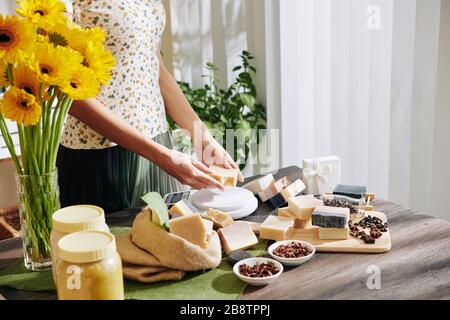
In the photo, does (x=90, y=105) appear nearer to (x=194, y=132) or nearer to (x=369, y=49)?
(x=194, y=132)

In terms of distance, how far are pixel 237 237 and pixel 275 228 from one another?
0.09 m

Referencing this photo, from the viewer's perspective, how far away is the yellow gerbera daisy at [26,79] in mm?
1084

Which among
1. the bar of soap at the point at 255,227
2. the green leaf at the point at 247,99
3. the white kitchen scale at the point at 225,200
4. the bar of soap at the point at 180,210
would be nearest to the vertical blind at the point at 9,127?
the green leaf at the point at 247,99

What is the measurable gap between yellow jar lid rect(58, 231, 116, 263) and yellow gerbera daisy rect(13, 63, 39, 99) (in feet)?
0.98

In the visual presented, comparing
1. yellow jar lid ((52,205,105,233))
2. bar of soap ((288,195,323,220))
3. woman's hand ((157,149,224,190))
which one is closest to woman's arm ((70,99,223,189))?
woman's hand ((157,149,224,190))

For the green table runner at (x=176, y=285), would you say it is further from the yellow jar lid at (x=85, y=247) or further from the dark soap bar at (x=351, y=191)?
the dark soap bar at (x=351, y=191)

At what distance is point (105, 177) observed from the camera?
6.01ft

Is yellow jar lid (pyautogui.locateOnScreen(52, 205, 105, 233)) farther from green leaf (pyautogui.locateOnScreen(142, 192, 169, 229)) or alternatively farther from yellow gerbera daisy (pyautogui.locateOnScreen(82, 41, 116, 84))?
yellow gerbera daisy (pyautogui.locateOnScreen(82, 41, 116, 84))

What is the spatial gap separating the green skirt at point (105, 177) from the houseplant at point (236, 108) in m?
1.30

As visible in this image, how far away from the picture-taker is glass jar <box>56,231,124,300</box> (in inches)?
36.2

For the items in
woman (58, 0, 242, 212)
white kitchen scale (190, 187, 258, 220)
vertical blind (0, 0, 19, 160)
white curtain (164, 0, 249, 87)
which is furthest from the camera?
white curtain (164, 0, 249, 87)

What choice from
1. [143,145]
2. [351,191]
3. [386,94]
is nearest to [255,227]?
[351,191]

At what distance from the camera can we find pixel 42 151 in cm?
120

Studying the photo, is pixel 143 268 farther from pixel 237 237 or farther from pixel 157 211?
pixel 237 237
